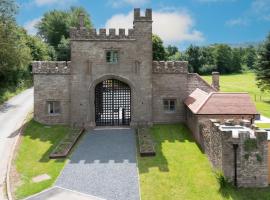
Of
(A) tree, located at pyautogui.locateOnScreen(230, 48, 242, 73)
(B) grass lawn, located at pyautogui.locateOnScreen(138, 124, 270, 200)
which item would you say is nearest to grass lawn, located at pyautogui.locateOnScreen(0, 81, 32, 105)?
(B) grass lawn, located at pyautogui.locateOnScreen(138, 124, 270, 200)

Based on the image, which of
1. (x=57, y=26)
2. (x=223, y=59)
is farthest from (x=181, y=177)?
(x=223, y=59)

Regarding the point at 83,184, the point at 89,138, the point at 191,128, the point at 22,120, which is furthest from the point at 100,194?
the point at 22,120

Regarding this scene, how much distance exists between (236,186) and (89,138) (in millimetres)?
13369

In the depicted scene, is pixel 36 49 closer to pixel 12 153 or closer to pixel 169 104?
pixel 169 104

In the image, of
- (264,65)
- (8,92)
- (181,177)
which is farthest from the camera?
(264,65)

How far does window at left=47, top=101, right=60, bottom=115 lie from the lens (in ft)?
96.9

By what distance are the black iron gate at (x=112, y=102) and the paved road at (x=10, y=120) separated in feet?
26.4

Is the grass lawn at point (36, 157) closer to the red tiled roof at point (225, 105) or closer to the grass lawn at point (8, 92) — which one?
the red tiled roof at point (225, 105)

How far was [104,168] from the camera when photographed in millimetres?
19484

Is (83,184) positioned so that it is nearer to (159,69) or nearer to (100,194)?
(100,194)

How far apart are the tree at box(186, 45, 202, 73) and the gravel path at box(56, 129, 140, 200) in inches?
2811

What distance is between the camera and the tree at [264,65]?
151 ft

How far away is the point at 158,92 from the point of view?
30.0 m

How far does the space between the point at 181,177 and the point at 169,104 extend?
1313 cm
